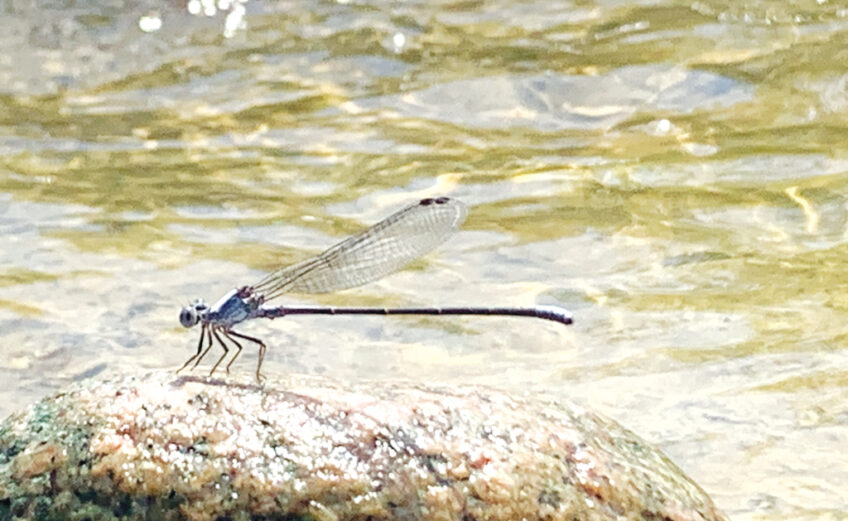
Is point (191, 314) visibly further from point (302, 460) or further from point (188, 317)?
point (302, 460)

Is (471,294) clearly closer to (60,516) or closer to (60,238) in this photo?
(60,238)

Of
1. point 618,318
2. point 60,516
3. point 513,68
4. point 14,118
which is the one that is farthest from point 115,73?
point 60,516

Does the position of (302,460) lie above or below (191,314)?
below

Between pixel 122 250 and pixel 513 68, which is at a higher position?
pixel 513 68

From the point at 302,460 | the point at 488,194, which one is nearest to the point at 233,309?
the point at 302,460

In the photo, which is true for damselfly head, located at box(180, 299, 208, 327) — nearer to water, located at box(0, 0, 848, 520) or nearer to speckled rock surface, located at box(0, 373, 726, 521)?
speckled rock surface, located at box(0, 373, 726, 521)
